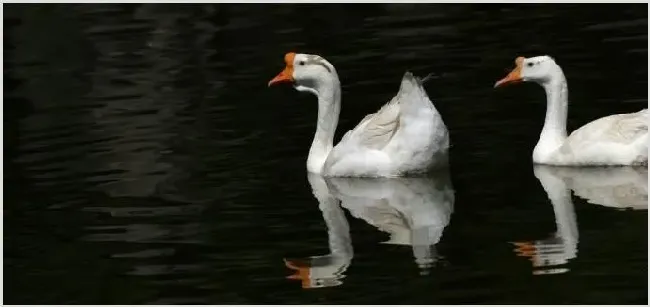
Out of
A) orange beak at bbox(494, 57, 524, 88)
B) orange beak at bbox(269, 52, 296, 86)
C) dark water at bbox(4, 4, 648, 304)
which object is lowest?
dark water at bbox(4, 4, 648, 304)

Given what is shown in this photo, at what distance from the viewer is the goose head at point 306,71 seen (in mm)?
15781

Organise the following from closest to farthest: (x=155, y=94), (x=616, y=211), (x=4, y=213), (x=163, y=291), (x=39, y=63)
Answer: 1. (x=163, y=291)
2. (x=616, y=211)
3. (x=4, y=213)
4. (x=155, y=94)
5. (x=39, y=63)

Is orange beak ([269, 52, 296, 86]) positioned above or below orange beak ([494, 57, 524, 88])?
above

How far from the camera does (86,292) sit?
11766 mm

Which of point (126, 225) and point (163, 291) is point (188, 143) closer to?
point (126, 225)

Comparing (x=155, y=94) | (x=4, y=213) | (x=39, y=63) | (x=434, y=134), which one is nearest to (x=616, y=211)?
(x=434, y=134)

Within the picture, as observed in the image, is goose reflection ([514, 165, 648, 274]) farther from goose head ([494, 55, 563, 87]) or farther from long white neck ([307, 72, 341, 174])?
long white neck ([307, 72, 341, 174])

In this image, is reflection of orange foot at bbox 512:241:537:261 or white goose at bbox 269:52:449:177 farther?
white goose at bbox 269:52:449:177

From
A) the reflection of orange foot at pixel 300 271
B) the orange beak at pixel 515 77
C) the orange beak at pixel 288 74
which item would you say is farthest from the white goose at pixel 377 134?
the reflection of orange foot at pixel 300 271

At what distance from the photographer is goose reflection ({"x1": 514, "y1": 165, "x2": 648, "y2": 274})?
11.9 m

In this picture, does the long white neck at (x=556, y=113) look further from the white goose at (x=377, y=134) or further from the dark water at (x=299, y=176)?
the white goose at (x=377, y=134)

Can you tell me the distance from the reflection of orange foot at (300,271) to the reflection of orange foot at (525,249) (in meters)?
1.50


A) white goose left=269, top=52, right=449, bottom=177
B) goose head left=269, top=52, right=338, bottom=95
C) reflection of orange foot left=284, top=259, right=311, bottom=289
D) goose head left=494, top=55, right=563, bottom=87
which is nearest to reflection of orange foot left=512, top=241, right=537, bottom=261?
reflection of orange foot left=284, top=259, right=311, bottom=289

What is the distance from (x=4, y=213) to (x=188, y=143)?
285 cm
